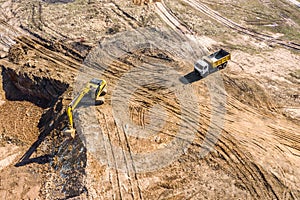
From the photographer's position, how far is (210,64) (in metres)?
18.7

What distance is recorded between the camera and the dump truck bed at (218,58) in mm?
18741

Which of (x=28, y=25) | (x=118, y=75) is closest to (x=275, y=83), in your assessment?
(x=118, y=75)

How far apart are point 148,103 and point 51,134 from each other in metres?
6.32

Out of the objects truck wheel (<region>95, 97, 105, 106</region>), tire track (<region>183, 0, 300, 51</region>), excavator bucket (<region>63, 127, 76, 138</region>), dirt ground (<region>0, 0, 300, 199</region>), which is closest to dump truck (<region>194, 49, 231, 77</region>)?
dirt ground (<region>0, 0, 300, 199</region>)

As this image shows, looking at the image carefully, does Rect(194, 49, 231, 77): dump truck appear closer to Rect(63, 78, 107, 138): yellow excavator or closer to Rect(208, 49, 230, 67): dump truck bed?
Rect(208, 49, 230, 67): dump truck bed

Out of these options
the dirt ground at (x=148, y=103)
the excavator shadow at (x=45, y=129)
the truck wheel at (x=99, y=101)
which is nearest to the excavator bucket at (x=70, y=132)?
the dirt ground at (x=148, y=103)

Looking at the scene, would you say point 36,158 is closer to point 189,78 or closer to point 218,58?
point 189,78

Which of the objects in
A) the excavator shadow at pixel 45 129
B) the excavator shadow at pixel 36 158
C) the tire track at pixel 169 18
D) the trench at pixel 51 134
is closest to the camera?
the trench at pixel 51 134

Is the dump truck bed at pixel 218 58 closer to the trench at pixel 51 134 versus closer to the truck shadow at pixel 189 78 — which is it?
the truck shadow at pixel 189 78

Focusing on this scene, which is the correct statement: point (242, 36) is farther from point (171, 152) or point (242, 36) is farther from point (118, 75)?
point (171, 152)

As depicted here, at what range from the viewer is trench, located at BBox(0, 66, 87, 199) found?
1362 cm

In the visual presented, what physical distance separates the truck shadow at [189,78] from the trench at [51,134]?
26.6ft

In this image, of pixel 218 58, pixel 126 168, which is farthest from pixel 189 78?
pixel 126 168

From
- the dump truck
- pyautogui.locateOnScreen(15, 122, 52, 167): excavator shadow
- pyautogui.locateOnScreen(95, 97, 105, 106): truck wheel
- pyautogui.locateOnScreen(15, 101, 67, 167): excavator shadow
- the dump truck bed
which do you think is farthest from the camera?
the dump truck bed
